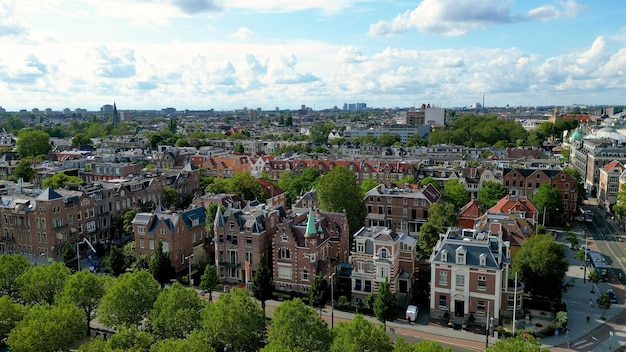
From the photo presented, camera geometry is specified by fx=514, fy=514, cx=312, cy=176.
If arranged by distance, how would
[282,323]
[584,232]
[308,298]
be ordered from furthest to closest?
[584,232] < [308,298] < [282,323]

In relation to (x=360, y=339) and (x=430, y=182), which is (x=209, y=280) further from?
(x=430, y=182)

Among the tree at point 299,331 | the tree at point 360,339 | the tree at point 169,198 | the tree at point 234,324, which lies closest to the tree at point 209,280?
the tree at point 234,324

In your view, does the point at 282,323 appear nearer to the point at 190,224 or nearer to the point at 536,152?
the point at 190,224

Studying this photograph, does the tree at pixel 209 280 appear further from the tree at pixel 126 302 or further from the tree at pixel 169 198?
the tree at pixel 169 198

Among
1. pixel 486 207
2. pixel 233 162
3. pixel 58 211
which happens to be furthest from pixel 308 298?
pixel 233 162

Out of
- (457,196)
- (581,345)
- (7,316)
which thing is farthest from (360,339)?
(457,196)

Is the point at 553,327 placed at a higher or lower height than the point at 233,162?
lower
